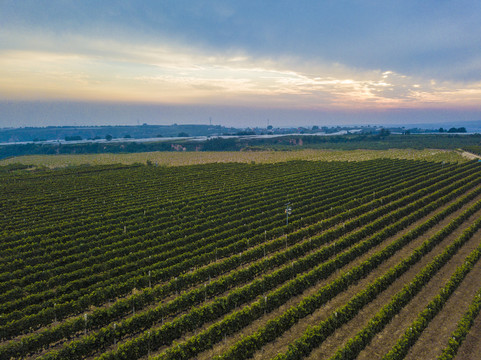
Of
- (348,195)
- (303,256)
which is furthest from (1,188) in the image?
(348,195)

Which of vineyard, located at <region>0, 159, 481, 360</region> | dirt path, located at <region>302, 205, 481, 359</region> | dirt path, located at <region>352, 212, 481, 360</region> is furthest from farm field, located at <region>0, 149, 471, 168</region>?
dirt path, located at <region>302, 205, 481, 359</region>

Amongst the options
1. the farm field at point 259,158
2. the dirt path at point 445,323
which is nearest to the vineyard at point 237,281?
the dirt path at point 445,323

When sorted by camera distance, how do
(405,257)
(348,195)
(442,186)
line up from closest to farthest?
(405,257) < (348,195) < (442,186)

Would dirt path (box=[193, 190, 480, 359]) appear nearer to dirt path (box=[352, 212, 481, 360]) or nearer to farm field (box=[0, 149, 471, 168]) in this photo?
dirt path (box=[352, 212, 481, 360])

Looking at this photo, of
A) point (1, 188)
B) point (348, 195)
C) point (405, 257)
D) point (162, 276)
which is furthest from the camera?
point (1, 188)

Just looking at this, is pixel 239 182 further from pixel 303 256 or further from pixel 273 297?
pixel 273 297

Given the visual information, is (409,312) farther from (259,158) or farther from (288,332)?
(259,158)

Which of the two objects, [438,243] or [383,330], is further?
[438,243]

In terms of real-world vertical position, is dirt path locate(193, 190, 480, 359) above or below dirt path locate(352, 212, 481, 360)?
below
